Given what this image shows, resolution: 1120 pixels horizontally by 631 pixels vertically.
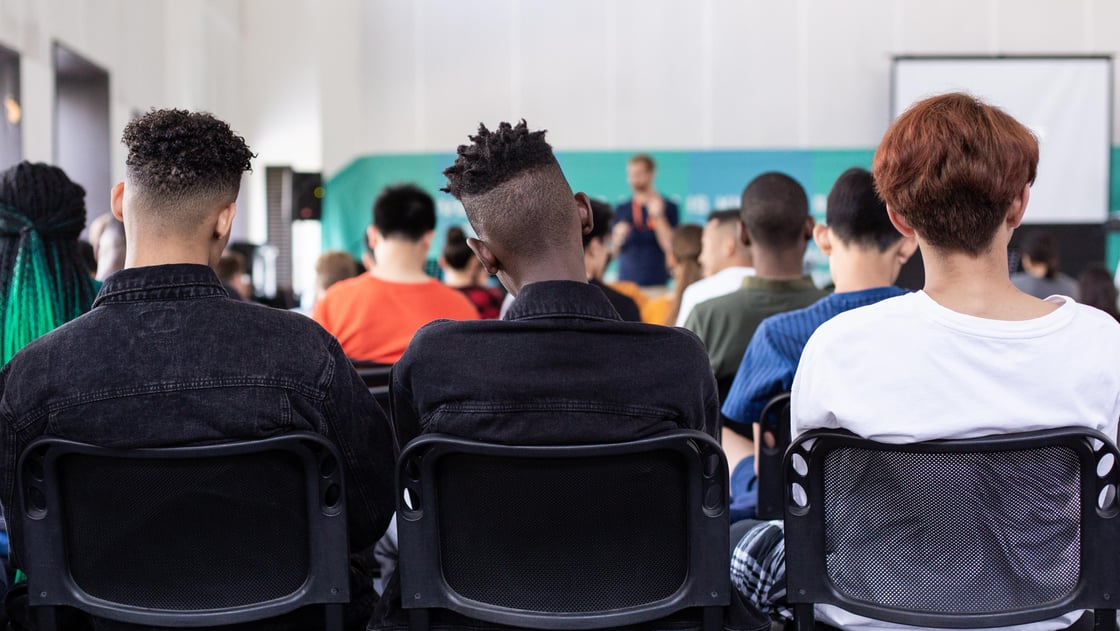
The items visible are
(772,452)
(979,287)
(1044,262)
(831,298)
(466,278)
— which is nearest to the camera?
(979,287)

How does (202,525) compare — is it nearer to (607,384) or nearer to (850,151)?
(607,384)

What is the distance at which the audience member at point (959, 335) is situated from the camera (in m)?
1.33

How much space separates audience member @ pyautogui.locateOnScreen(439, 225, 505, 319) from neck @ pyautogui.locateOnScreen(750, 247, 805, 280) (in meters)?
1.59

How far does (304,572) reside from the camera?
55.1 inches

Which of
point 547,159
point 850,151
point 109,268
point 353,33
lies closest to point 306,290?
point 353,33

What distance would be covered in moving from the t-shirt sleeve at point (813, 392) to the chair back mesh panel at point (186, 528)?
0.68 meters

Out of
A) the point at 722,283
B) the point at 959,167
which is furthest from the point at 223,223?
the point at 722,283

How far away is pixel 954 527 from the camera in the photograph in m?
1.31

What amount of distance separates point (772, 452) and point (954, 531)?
0.70 meters

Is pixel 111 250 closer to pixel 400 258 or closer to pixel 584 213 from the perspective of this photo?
pixel 400 258

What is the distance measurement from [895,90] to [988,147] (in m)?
8.61

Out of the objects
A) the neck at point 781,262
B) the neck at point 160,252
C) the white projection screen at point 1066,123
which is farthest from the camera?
the white projection screen at point 1066,123

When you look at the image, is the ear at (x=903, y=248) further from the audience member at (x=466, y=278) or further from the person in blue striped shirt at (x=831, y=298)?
the audience member at (x=466, y=278)

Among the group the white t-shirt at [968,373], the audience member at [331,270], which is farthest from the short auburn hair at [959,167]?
the audience member at [331,270]
